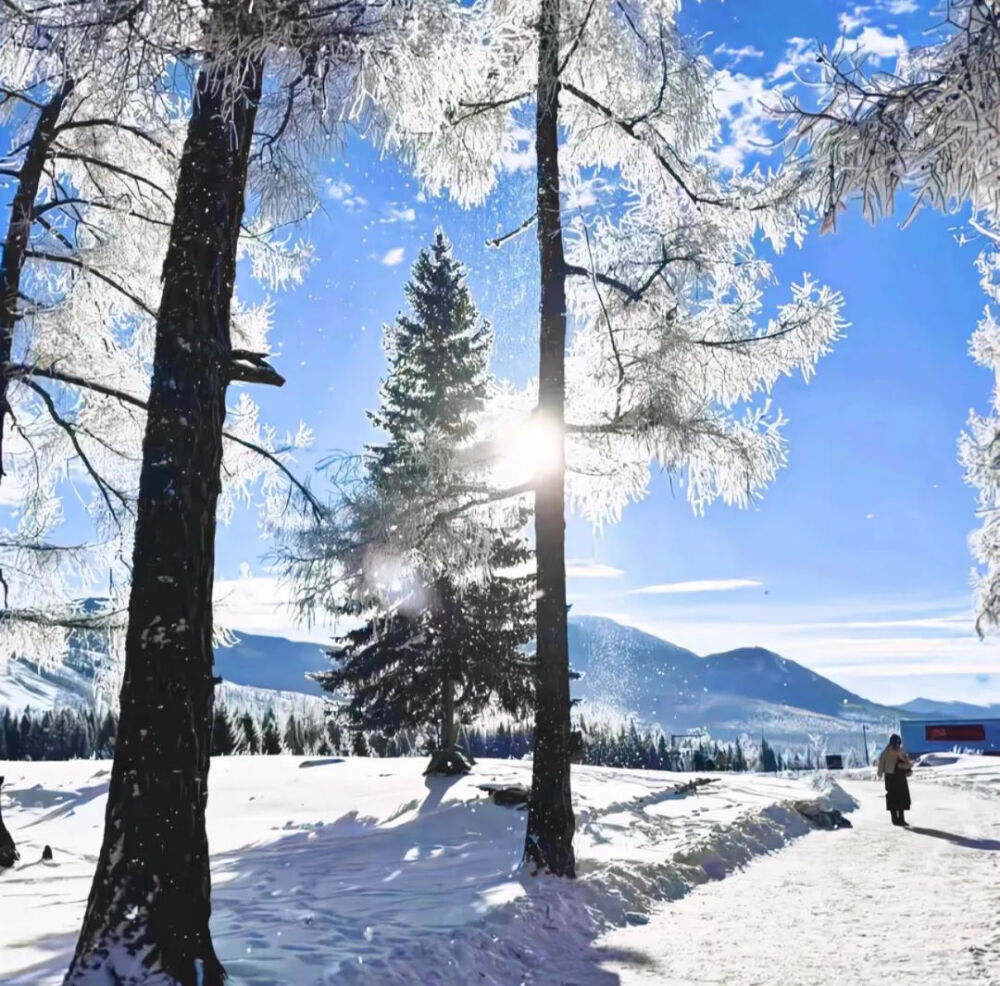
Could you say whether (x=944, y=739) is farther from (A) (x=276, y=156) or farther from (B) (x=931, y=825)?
(A) (x=276, y=156)

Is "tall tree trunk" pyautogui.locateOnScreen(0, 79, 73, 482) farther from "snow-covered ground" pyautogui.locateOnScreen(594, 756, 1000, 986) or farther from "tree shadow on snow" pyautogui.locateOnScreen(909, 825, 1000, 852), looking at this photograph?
"tree shadow on snow" pyautogui.locateOnScreen(909, 825, 1000, 852)

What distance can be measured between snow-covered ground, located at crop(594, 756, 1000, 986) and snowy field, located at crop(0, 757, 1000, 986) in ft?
0.09

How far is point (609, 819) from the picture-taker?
38.8 ft

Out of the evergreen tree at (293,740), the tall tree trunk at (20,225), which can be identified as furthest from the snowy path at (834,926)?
the evergreen tree at (293,740)

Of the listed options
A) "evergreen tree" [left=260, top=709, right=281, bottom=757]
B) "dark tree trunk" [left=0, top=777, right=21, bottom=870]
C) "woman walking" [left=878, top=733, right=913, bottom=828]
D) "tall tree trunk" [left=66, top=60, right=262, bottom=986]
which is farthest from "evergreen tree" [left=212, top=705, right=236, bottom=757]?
"tall tree trunk" [left=66, top=60, right=262, bottom=986]

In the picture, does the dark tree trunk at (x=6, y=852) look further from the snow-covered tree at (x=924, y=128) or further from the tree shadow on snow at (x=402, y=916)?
the snow-covered tree at (x=924, y=128)

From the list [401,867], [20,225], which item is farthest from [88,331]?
[401,867]

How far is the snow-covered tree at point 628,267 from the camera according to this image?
9539 mm

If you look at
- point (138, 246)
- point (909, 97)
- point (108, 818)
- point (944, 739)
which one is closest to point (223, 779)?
point (138, 246)

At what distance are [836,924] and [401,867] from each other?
14.5 ft

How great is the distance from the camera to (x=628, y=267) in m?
9.93

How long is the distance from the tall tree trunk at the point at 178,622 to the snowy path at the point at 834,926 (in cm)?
287

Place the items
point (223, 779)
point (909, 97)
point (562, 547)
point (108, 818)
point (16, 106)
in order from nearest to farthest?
1. point (909, 97)
2. point (108, 818)
3. point (562, 547)
4. point (16, 106)
5. point (223, 779)

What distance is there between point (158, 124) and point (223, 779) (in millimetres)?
13494
